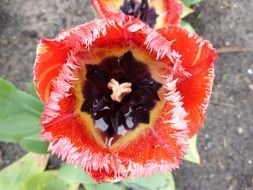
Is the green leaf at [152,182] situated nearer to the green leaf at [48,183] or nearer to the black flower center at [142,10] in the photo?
A: the green leaf at [48,183]

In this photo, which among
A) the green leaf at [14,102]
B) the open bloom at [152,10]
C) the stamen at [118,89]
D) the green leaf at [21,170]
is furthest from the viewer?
the green leaf at [21,170]

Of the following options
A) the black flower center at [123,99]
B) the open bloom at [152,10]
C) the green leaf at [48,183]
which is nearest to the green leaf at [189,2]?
the open bloom at [152,10]

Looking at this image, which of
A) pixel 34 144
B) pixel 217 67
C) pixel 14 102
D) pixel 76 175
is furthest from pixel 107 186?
pixel 217 67

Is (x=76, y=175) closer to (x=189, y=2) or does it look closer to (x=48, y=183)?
(x=48, y=183)

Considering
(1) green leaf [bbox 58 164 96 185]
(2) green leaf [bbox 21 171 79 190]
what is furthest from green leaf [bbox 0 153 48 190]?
(1) green leaf [bbox 58 164 96 185]

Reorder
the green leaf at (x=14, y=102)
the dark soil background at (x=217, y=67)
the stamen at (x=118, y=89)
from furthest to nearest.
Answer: the dark soil background at (x=217, y=67)
the green leaf at (x=14, y=102)
the stamen at (x=118, y=89)
